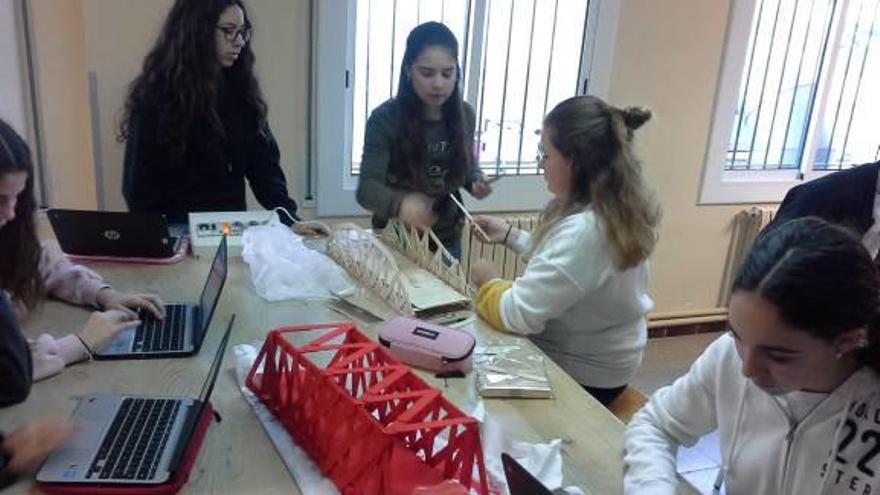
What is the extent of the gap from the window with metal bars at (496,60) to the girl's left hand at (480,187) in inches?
24.4

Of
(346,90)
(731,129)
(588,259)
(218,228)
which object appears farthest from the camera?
(731,129)

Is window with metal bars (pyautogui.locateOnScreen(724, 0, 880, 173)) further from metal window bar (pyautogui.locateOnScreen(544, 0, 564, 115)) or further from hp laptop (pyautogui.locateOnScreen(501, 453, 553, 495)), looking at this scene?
hp laptop (pyautogui.locateOnScreen(501, 453, 553, 495))

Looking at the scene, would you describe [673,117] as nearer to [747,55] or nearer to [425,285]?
[747,55]

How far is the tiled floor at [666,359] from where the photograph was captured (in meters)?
3.07

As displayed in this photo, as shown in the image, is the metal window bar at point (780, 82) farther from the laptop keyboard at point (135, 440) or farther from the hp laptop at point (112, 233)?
the laptop keyboard at point (135, 440)

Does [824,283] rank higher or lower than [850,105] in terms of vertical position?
lower

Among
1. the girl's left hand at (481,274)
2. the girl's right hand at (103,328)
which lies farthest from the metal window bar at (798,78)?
the girl's right hand at (103,328)

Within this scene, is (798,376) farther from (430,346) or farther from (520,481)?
(430,346)

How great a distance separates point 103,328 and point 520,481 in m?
0.89

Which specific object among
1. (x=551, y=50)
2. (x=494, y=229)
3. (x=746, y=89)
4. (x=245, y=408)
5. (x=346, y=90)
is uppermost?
(x=551, y=50)

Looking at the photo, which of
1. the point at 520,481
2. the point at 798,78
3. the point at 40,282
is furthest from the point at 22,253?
the point at 798,78

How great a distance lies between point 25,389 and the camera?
3.52 ft

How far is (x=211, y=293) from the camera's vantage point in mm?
1439

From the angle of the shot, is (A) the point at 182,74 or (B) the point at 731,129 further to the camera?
(B) the point at 731,129
